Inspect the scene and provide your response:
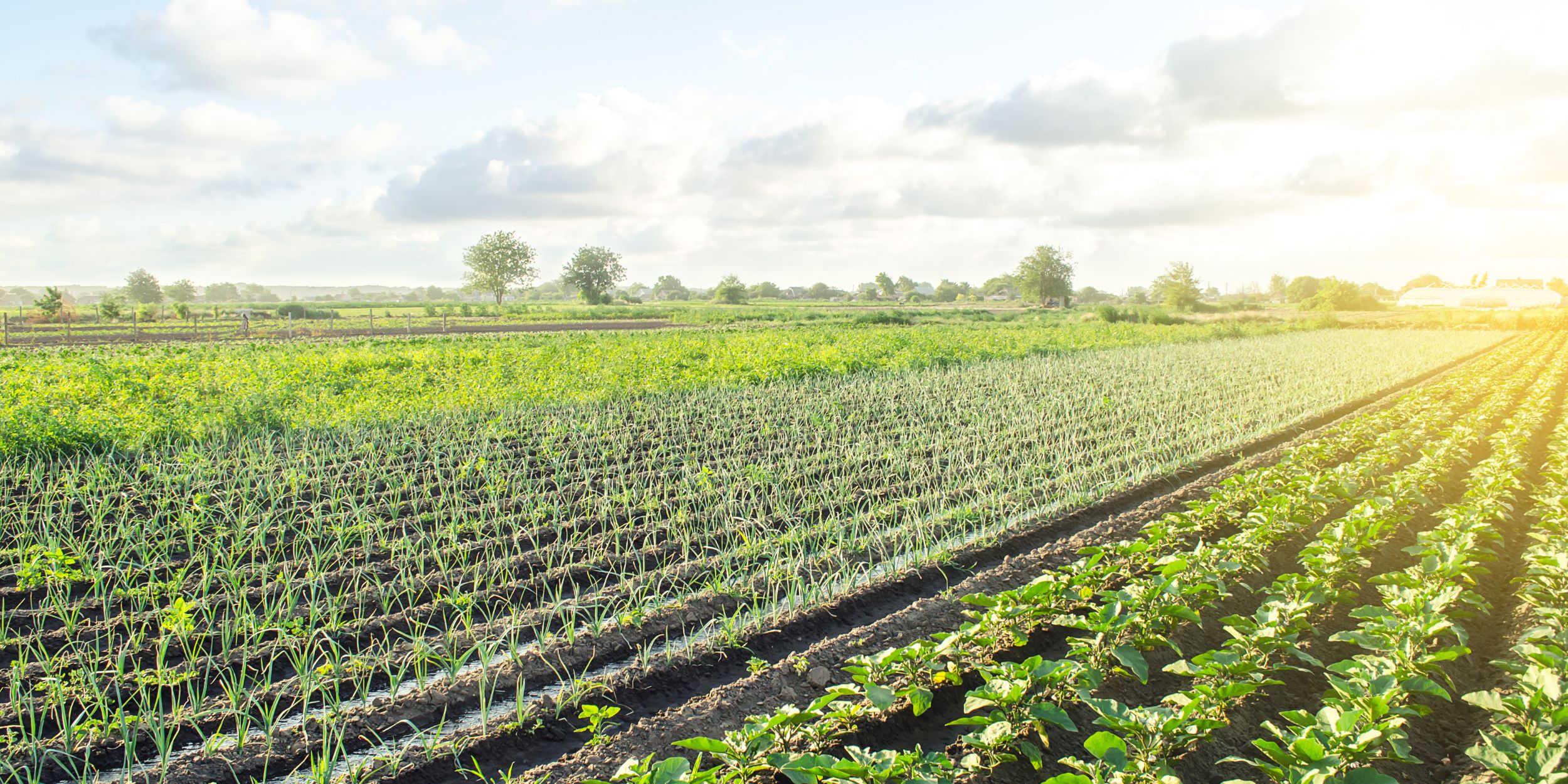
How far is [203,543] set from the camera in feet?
18.5

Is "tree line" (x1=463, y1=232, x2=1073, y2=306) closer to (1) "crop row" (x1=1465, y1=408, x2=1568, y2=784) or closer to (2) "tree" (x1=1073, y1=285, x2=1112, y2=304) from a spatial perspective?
(2) "tree" (x1=1073, y1=285, x2=1112, y2=304)

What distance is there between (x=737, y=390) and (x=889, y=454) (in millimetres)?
5112

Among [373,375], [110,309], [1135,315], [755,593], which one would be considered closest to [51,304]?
[110,309]

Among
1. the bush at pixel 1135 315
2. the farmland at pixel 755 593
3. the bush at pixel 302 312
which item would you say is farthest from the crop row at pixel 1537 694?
the bush at pixel 302 312

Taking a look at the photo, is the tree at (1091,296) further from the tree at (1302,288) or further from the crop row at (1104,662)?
the crop row at (1104,662)

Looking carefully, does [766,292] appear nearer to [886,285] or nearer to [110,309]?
[886,285]

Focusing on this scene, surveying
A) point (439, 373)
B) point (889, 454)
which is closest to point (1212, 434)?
point (889, 454)

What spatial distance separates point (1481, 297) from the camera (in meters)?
94.3

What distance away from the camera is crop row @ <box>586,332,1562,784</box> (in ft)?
8.73

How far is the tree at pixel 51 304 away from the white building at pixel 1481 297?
108 meters

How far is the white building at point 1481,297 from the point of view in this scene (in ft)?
284

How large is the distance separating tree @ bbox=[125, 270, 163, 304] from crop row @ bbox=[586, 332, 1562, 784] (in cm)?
11330

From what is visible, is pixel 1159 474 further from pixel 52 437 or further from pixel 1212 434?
pixel 52 437

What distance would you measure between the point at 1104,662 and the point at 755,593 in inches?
71.1
